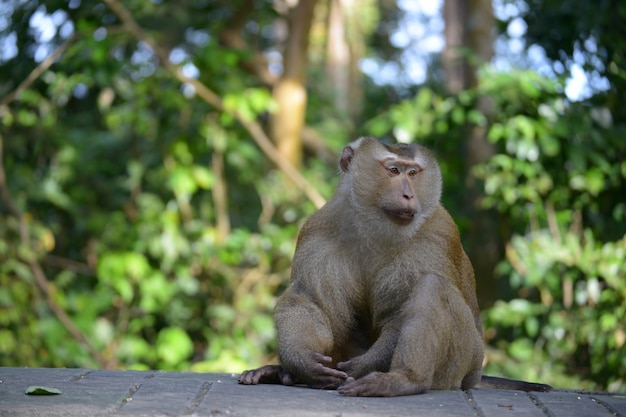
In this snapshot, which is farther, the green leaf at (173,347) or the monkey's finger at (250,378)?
the green leaf at (173,347)

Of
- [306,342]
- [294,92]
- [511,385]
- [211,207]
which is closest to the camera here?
[306,342]

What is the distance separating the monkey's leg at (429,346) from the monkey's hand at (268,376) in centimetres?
37

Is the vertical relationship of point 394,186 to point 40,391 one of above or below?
above

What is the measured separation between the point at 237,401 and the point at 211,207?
5887 mm

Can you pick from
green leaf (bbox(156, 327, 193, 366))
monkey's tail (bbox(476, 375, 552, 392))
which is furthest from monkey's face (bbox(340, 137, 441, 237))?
green leaf (bbox(156, 327, 193, 366))

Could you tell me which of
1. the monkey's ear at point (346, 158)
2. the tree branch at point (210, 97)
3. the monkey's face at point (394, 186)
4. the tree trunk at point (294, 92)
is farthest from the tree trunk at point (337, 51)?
the monkey's face at point (394, 186)

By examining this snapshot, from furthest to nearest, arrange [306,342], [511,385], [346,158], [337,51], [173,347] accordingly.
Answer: [337,51]
[173,347]
[346,158]
[511,385]
[306,342]

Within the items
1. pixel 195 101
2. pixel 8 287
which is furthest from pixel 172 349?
pixel 195 101

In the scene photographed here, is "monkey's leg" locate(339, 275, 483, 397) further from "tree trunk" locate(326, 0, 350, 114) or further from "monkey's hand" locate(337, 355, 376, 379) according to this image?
"tree trunk" locate(326, 0, 350, 114)

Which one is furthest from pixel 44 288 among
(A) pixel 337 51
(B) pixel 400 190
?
(A) pixel 337 51

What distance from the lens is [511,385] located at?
4320mm

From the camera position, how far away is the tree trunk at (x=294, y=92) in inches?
341

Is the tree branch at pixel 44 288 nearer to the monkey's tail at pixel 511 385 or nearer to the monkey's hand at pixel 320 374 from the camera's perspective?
the monkey's hand at pixel 320 374

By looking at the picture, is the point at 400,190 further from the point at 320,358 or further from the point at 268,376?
the point at 268,376
